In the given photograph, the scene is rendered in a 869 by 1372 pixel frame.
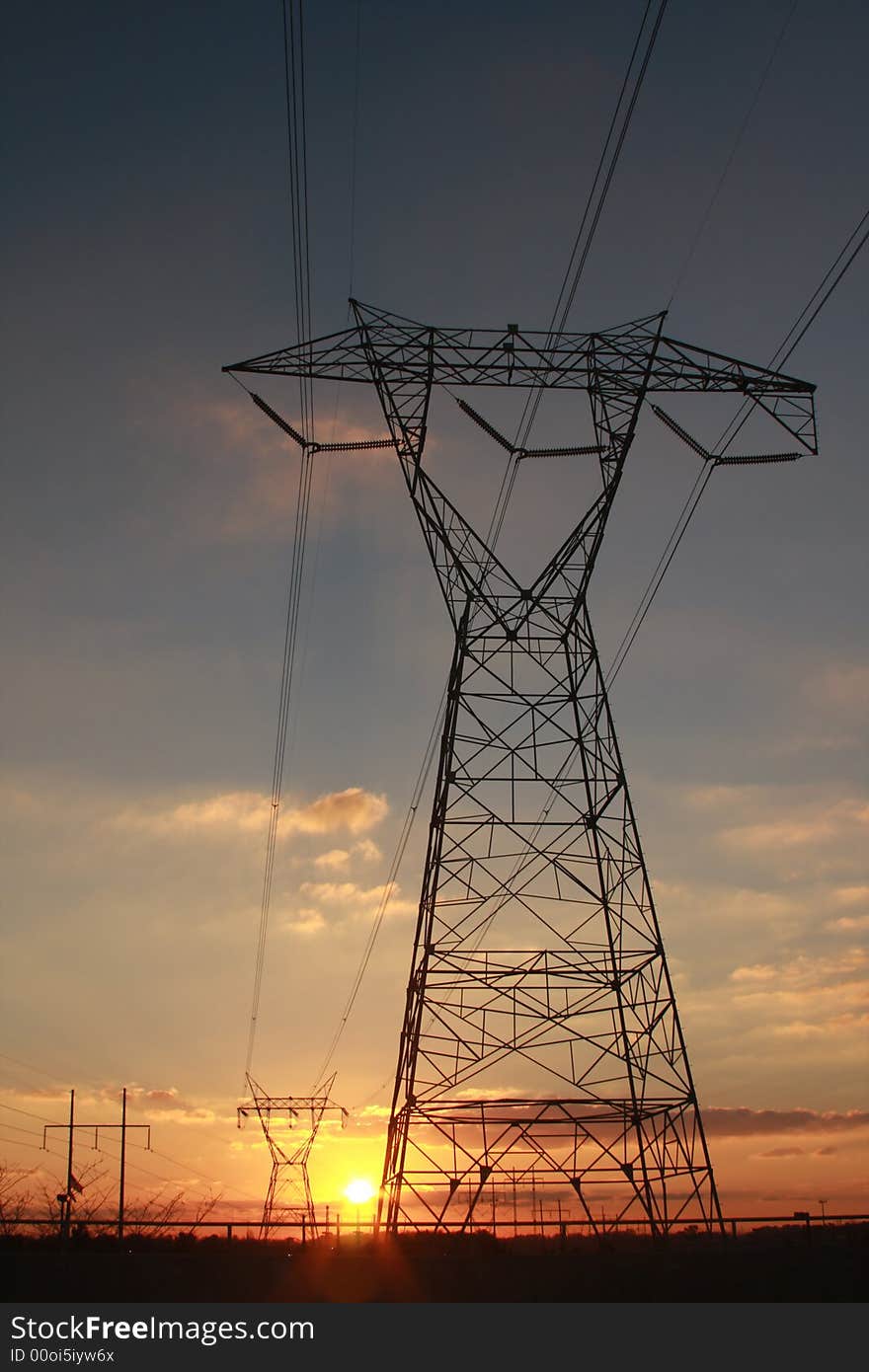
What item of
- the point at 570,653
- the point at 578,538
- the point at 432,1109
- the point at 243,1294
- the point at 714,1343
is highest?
the point at 578,538

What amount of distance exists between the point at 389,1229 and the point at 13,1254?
868 centimetres

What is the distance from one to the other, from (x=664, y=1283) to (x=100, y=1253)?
36.8 feet

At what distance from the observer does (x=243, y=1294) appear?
2605cm

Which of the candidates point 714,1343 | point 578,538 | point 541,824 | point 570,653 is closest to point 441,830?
point 541,824

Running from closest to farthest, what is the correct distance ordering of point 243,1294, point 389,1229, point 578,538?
1. point 243,1294
2. point 389,1229
3. point 578,538

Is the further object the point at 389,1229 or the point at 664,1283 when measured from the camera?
the point at 389,1229

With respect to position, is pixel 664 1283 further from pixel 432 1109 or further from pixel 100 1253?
pixel 100 1253

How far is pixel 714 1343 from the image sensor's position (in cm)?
2302

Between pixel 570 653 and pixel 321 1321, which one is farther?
pixel 570 653

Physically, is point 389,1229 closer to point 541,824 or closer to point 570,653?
point 541,824

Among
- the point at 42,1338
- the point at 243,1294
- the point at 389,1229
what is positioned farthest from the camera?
the point at 389,1229

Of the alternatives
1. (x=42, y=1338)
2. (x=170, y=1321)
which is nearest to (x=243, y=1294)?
(x=170, y=1321)

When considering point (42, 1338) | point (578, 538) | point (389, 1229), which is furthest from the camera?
point (578, 538)

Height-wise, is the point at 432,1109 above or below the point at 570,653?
below
